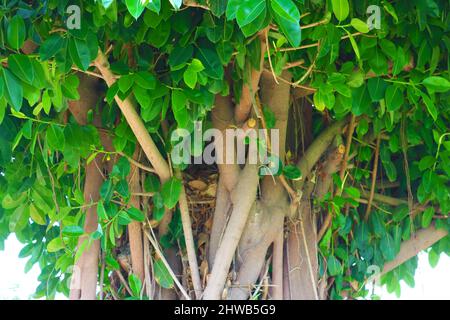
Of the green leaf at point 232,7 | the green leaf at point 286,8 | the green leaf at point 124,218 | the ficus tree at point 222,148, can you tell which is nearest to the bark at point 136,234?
the ficus tree at point 222,148

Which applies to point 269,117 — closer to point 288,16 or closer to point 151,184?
point 151,184

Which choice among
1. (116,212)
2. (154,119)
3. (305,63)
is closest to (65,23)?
(154,119)

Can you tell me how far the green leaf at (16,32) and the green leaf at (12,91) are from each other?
0.10m

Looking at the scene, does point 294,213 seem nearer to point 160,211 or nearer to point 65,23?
point 160,211

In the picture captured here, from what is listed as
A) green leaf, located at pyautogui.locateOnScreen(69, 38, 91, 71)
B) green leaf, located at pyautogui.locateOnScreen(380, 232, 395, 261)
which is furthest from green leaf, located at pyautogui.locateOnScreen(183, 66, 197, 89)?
green leaf, located at pyautogui.locateOnScreen(380, 232, 395, 261)

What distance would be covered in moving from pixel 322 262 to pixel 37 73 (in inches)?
57.2

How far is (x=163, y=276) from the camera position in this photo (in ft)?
8.45

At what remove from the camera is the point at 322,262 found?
283 centimetres

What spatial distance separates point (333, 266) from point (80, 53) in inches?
55.5

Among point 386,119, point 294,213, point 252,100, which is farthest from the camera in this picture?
point 294,213

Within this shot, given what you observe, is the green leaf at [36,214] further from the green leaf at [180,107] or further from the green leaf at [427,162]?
the green leaf at [427,162]

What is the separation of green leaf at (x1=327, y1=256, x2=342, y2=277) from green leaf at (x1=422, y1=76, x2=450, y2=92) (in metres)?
0.88

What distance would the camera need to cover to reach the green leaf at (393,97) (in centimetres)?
228

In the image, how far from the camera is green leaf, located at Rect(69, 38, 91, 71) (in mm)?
1952
